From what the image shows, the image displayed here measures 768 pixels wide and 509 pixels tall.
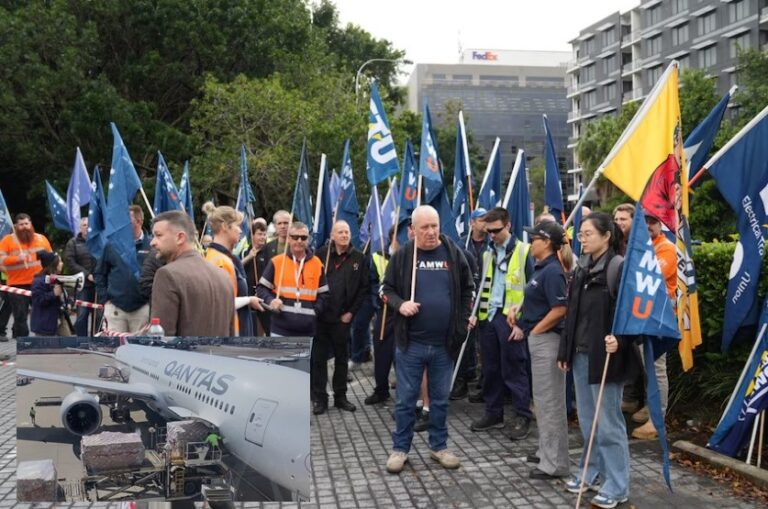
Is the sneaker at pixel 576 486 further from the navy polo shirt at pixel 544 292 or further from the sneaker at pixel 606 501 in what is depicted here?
the navy polo shirt at pixel 544 292

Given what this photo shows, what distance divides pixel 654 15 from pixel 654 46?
10.3 feet

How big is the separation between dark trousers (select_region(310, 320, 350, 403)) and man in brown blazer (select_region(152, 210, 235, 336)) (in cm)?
396

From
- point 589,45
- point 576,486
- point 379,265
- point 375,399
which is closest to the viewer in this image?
point 576,486

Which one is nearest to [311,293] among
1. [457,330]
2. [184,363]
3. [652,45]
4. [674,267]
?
[457,330]

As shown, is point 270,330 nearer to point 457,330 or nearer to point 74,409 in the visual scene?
point 457,330

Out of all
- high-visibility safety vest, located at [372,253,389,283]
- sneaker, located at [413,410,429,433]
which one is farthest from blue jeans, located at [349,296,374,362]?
sneaker, located at [413,410,429,433]

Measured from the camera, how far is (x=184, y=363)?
3371mm

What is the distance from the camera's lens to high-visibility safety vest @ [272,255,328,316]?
26.6ft

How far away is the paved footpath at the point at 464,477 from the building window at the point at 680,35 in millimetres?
76936

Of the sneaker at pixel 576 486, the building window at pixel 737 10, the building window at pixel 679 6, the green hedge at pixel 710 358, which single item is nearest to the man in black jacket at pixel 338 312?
the sneaker at pixel 576 486

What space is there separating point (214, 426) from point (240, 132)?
24452 millimetres

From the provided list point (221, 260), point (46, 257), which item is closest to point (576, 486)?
point (221, 260)

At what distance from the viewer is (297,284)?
8.09 meters

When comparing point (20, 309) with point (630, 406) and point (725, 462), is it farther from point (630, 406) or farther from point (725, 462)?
point (725, 462)
